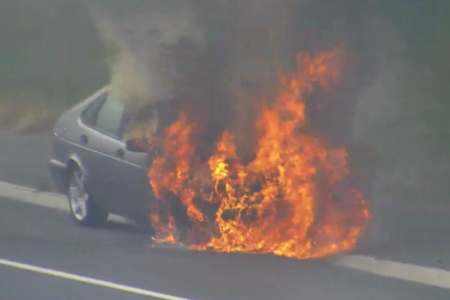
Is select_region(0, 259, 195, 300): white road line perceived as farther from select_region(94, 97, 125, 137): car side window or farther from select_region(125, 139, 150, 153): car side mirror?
select_region(94, 97, 125, 137): car side window

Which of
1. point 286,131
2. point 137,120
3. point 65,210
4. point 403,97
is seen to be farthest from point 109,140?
point 403,97

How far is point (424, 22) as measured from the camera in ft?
17.4

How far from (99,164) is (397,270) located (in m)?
2.42

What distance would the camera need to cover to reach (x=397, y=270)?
541 cm

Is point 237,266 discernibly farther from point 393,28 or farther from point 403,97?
point 393,28

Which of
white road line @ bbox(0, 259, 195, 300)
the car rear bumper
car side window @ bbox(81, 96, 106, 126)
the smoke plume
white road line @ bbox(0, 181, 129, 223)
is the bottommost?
white road line @ bbox(0, 259, 195, 300)

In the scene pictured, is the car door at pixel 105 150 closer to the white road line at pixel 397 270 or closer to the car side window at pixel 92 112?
the car side window at pixel 92 112

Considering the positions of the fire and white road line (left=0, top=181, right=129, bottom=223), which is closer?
the fire

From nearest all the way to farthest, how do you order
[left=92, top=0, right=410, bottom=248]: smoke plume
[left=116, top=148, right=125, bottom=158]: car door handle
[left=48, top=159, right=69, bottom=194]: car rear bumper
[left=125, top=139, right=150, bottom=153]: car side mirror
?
[left=92, top=0, right=410, bottom=248]: smoke plume → [left=125, top=139, right=150, bottom=153]: car side mirror → [left=116, top=148, right=125, bottom=158]: car door handle → [left=48, top=159, right=69, bottom=194]: car rear bumper

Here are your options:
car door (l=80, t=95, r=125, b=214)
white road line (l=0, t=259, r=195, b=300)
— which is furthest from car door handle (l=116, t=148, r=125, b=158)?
white road line (l=0, t=259, r=195, b=300)

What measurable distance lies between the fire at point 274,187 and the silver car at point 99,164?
0.49ft

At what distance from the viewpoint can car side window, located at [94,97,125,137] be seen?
18.5 ft

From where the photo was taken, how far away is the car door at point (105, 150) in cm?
566

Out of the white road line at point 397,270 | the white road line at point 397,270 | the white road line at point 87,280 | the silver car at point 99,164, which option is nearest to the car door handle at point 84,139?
the silver car at point 99,164
